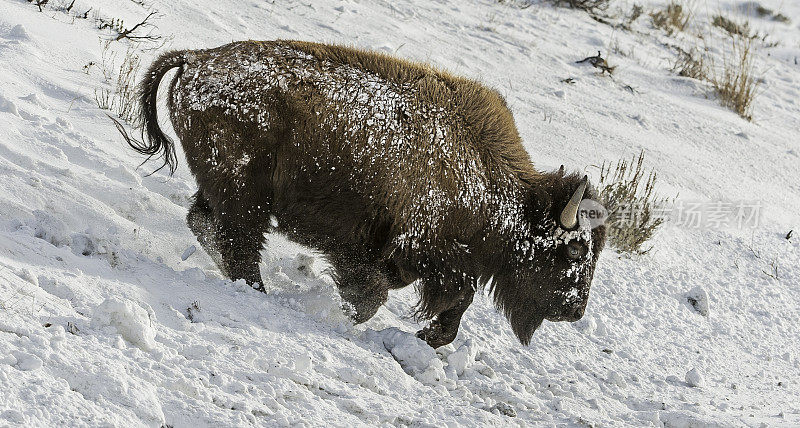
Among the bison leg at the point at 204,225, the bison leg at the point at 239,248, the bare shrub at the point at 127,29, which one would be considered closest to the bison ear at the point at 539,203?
the bison leg at the point at 239,248

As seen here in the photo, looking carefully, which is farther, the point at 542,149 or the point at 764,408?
the point at 542,149

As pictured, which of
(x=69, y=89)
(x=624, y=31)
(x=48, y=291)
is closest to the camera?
(x=48, y=291)

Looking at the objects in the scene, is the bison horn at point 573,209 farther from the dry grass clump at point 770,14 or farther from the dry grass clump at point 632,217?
the dry grass clump at point 770,14

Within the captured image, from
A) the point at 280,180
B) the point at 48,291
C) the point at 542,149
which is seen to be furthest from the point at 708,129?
the point at 48,291

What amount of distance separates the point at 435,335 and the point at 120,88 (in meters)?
3.08

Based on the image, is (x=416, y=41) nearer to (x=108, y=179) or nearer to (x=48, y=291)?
(x=108, y=179)

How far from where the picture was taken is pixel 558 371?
4469 millimetres

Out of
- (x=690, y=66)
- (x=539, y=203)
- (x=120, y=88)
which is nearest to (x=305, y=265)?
(x=539, y=203)

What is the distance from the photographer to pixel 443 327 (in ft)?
14.6

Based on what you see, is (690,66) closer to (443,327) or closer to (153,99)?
(443,327)

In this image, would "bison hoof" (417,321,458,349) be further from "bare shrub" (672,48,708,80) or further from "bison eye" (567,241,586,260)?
"bare shrub" (672,48,708,80)

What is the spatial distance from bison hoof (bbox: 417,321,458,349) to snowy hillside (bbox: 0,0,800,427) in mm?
114

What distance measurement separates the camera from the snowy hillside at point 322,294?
296 centimetres

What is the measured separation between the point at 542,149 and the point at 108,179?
378 centimetres
